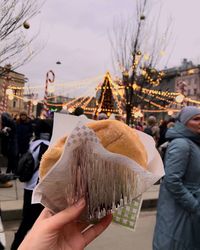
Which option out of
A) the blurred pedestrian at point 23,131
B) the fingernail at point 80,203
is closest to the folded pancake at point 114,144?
the fingernail at point 80,203

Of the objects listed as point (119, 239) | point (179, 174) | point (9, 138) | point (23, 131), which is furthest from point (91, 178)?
point (23, 131)

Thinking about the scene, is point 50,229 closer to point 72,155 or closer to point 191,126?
point 72,155

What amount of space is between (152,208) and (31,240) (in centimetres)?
641

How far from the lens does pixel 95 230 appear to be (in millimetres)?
1213

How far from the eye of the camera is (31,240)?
107 cm

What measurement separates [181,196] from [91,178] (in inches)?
69.6

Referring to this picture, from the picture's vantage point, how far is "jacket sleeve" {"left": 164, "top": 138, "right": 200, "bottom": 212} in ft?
8.82

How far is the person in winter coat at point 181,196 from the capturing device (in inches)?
107

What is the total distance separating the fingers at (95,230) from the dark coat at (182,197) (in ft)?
5.20

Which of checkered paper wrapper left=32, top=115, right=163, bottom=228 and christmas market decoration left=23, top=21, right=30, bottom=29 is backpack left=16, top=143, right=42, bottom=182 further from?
christmas market decoration left=23, top=21, right=30, bottom=29

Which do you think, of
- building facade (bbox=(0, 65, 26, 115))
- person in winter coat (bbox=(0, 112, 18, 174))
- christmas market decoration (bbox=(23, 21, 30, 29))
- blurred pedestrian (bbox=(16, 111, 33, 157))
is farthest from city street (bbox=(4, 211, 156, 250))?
building facade (bbox=(0, 65, 26, 115))

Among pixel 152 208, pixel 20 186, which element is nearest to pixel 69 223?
pixel 152 208

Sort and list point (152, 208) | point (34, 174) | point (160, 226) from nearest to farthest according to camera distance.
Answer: point (160, 226)
point (34, 174)
point (152, 208)

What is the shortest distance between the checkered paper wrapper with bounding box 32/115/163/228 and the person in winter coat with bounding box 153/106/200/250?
1.67 meters
